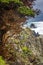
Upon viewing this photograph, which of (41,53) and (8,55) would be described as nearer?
(8,55)

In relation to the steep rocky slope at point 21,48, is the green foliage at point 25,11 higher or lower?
higher

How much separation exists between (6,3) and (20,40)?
886 centimetres

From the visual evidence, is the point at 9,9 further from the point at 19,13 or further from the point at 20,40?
the point at 20,40

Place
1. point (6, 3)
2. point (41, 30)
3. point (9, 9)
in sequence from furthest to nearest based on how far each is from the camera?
point (41, 30) → point (9, 9) → point (6, 3)

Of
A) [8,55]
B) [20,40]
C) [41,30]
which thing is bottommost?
[8,55]

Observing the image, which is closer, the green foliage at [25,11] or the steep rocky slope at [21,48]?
the green foliage at [25,11]

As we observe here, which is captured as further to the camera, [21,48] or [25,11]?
[21,48]

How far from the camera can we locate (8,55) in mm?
12109

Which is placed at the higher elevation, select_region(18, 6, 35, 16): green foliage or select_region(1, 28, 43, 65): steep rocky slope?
select_region(18, 6, 35, 16): green foliage

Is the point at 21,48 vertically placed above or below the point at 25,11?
below

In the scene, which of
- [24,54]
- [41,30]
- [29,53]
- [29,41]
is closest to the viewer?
[24,54]

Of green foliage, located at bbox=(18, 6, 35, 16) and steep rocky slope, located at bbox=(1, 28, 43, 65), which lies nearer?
green foliage, located at bbox=(18, 6, 35, 16)

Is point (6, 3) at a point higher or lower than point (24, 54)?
higher

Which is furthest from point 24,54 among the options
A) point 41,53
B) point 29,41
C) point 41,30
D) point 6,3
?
point 41,30
